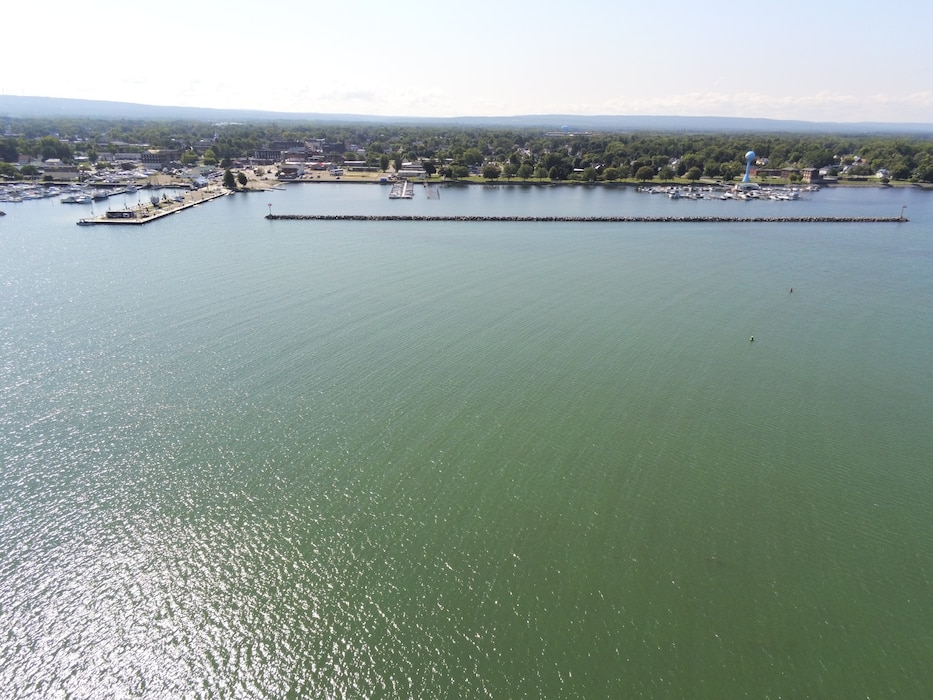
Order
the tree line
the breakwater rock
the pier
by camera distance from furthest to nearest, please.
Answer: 1. the tree line
2. the breakwater rock
3. the pier

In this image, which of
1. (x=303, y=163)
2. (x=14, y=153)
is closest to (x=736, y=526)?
(x=303, y=163)

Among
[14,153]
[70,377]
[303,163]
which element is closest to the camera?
[70,377]

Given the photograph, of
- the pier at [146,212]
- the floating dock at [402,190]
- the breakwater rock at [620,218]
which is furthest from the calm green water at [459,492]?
the floating dock at [402,190]

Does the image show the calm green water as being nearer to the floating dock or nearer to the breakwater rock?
the breakwater rock

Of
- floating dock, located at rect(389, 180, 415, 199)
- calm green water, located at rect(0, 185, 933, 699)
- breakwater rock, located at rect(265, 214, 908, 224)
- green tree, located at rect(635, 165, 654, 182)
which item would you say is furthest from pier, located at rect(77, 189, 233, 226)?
green tree, located at rect(635, 165, 654, 182)

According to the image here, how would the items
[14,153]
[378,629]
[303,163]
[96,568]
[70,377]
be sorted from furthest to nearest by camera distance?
[303,163] < [14,153] < [70,377] < [96,568] < [378,629]

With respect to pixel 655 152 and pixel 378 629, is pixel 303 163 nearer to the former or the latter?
pixel 655 152
